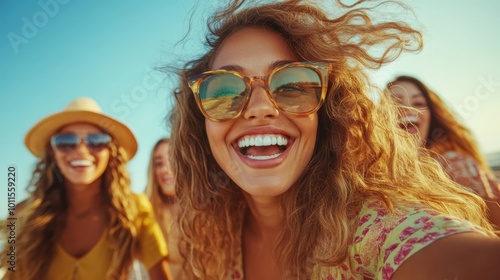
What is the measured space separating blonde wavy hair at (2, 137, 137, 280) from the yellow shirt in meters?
0.06

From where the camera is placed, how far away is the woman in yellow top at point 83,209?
8.95ft

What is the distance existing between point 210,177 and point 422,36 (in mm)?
1525

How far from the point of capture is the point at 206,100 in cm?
186

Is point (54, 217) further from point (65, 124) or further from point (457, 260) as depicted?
point (457, 260)

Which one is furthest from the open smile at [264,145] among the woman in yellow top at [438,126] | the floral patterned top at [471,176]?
the woman in yellow top at [438,126]

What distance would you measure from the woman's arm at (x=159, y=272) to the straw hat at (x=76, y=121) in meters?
1.15

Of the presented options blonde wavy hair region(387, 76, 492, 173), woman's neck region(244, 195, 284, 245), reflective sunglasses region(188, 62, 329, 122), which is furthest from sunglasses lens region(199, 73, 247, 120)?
blonde wavy hair region(387, 76, 492, 173)

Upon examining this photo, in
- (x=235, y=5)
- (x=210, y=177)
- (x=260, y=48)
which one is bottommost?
(x=210, y=177)

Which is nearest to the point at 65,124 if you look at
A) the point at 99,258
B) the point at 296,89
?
the point at 99,258

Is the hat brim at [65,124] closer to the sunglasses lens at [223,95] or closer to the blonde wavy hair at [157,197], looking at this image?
the sunglasses lens at [223,95]

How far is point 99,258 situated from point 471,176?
334cm

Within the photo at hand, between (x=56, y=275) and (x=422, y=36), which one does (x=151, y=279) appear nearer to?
(x=56, y=275)

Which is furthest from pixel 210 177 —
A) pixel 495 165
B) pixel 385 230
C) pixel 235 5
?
pixel 495 165

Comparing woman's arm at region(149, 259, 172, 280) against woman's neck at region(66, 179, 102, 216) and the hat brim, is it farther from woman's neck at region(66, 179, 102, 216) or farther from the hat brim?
the hat brim
